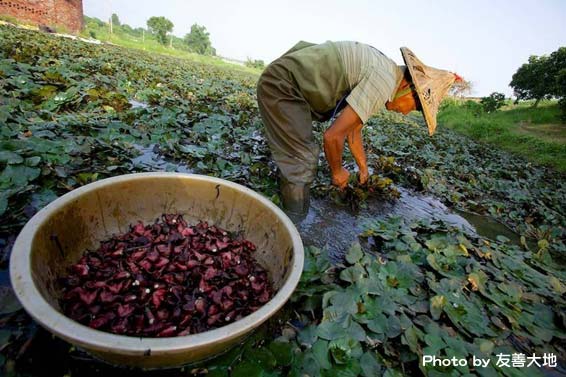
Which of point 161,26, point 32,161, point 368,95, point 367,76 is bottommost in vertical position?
point 32,161

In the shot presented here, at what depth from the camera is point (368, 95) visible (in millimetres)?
2164

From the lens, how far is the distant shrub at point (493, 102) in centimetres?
1653

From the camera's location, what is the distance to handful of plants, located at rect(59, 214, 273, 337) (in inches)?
49.4

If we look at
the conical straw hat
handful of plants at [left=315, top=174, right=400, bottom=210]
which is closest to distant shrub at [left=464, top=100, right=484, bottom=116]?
handful of plants at [left=315, top=174, right=400, bottom=210]

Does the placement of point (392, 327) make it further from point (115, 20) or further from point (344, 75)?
point (115, 20)

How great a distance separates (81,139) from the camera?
9.31 feet

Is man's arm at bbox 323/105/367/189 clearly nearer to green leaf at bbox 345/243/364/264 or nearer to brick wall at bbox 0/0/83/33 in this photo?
green leaf at bbox 345/243/364/264

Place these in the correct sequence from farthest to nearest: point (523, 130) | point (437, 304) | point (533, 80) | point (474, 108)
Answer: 1. point (474, 108)
2. point (533, 80)
3. point (523, 130)
4. point (437, 304)

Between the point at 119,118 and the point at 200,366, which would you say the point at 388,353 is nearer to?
the point at 200,366

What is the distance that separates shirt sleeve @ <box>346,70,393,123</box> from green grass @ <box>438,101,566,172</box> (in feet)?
29.8

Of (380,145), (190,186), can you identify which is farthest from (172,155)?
(380,145)

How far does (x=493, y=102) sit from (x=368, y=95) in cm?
1866

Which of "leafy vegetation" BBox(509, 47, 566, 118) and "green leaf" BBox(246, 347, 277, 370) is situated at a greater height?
"leafy vegetation" BBox(509, 47, 566, 118)

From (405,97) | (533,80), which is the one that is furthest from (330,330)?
(533,80)
